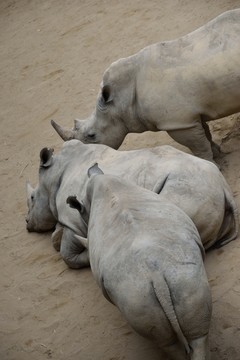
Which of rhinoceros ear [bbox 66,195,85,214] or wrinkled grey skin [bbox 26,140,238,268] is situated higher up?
rhinoceros ear [bbox 66,195,85,214]

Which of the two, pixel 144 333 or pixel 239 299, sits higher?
pixel 144 333

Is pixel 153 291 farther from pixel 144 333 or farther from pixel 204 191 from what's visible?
pixel 204 191

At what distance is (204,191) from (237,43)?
1.75 m

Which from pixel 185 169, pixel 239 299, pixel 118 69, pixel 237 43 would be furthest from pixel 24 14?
pixel 239 299

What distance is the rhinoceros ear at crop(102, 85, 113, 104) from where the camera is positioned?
29.3 ft

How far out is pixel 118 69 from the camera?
8.91 m

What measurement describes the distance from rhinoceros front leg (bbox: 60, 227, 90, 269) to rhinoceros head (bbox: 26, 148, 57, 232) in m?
0.78

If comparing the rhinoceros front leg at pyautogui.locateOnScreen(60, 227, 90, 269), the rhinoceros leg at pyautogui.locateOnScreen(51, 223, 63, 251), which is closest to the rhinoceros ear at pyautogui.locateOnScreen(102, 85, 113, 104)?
the rhinoceros leg at pyautogui.locateOnScreen(51, 223, 63, 251)

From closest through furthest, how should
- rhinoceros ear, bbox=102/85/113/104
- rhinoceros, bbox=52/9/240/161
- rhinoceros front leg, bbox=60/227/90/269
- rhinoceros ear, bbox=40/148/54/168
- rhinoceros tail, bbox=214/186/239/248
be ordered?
rhinoceros tail, bbox=214/186/239/248 < rhinoceros front leg, bbox=60/227/90/269 < rhinoceros, bbox=52/9/240/161 < rhinoceros ear, bbox=40/148/54/168 < rhinoceros ear, bbox=102/85/113/104

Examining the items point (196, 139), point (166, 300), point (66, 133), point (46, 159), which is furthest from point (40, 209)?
point (166, 300)

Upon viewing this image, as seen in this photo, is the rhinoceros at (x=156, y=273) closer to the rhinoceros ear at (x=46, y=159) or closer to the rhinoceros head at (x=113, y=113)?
the rhinoceros ear at (x=46, y=159)

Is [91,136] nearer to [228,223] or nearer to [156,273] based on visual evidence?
[228,223]

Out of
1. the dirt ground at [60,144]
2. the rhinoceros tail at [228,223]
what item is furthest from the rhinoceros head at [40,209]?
the rhinoceros tail at [228,223]

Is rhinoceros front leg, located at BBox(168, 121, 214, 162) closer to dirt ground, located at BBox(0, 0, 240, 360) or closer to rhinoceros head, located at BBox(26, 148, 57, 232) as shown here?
dirt ground, located at BBox(0, 0, 240, 360)
